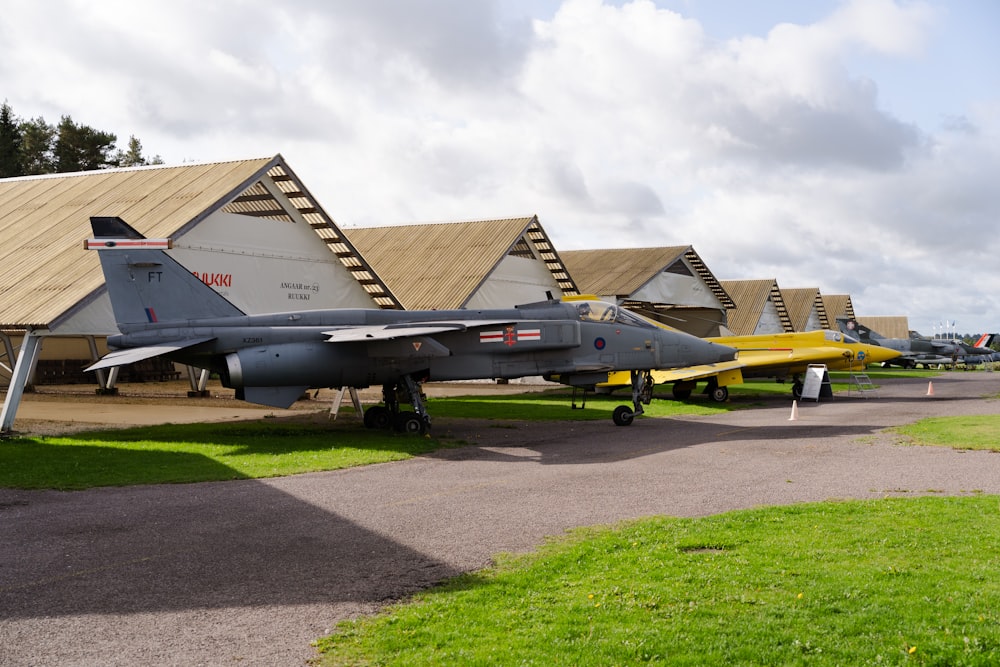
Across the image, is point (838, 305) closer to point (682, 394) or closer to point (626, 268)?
point (626, 268)

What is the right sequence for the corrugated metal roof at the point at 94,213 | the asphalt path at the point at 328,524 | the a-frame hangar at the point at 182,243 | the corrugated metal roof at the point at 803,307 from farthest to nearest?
the corrugated metal roof at the point at 803,307 → the corrugated metal roof at the point at 94,213 → the a-frame hangar at the point at 182,243 → the asphalt path at the point at 328,524

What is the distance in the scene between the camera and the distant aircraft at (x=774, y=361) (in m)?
33.4

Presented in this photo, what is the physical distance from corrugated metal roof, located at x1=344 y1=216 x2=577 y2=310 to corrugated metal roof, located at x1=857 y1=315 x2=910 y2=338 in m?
79.6

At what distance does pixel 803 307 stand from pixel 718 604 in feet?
249

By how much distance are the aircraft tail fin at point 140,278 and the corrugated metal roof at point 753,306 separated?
53507 millimetres

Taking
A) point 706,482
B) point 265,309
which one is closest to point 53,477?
point 706,482

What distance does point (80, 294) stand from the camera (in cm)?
2086

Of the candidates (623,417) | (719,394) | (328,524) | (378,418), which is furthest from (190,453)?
(719,394)

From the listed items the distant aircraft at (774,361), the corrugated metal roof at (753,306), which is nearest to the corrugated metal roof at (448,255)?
the distant aircraft at (774,361)

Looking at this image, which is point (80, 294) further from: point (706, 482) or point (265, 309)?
point (706, 482)

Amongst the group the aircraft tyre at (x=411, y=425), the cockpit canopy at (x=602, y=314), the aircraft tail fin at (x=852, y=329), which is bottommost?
the aircraft tyre at (x=411, y=425)

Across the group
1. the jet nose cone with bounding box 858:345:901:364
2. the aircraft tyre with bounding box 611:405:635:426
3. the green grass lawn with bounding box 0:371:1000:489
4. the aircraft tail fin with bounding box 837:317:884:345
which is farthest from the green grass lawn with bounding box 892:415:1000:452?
the aircraft tail fin with bounding box 837:317:884:345

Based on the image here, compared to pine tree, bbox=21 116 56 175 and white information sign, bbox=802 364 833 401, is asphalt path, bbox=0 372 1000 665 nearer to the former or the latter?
Result: white information sign, bbox=802 364 833 401

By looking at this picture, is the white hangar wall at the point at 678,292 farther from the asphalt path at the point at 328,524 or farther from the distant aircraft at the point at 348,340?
the asphalt path at the point at 328,524
